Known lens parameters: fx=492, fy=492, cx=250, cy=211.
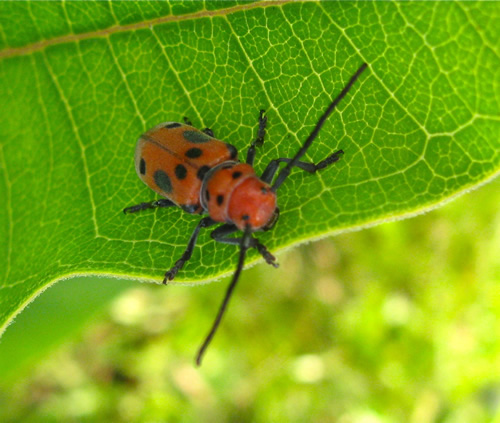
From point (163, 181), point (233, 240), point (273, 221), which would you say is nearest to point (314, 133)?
point (273, 221)

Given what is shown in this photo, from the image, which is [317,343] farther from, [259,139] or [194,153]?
[259,139]

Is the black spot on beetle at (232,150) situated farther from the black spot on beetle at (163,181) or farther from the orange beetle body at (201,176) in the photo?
the black spot on beetle at (163,181)

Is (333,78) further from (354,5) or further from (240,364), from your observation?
(240,364)

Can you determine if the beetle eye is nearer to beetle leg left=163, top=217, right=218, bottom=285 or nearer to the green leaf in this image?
the green leaf

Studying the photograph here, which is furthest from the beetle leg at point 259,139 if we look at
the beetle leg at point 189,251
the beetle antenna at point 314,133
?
the beetle leg at point 189,251

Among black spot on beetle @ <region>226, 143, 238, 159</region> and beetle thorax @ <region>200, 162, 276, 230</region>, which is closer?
beetle thorax @ <region>200, 162, 276, 230</region>

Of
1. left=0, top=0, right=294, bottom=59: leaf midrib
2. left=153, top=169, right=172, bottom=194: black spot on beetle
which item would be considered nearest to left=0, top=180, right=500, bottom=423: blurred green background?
left=153, top=169, right=172, bottom=194: black spot on beetle
